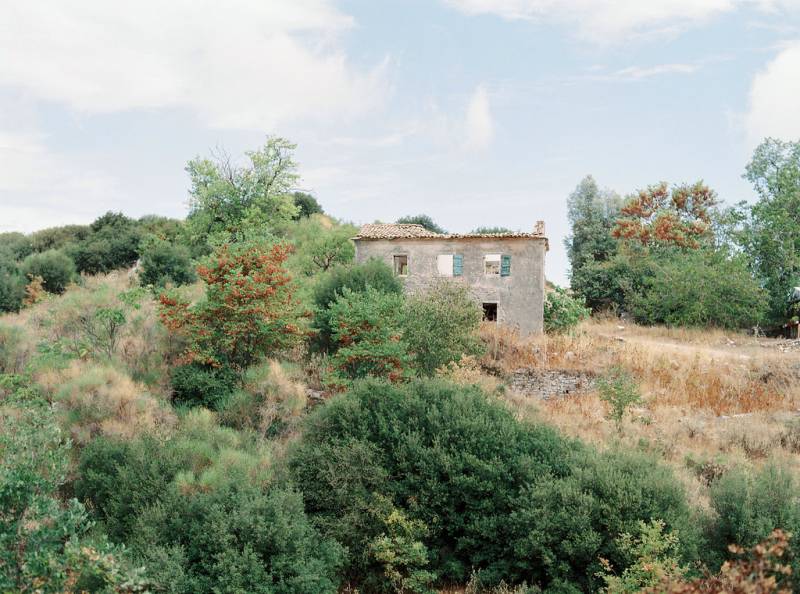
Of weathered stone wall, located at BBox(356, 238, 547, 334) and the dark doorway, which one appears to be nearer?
weathered stone wall, located at BBox(356, 238, 547, 334)

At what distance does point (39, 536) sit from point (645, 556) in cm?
785

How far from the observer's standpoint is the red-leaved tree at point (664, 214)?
1580 inches

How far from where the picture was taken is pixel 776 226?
34.8m

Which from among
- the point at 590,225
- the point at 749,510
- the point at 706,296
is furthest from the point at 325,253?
the point at 749,510

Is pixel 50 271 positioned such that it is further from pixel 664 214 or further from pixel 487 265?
pixel 664 214

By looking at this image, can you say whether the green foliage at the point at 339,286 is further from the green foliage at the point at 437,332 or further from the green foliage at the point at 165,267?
the green foliage at the point at 165,267

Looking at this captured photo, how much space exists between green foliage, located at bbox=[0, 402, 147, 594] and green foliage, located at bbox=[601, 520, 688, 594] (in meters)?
6.22

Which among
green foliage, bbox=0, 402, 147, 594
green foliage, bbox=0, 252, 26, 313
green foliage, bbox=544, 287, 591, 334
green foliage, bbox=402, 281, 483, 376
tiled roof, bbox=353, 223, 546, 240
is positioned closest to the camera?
green foliage, bbox=0, 402, 147, 594

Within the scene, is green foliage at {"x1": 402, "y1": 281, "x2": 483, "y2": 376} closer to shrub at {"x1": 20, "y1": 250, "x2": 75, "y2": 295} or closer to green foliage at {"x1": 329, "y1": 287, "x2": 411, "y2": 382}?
green foliage at {"x1": 329, "y1": 287, "x2": 411, "y2": 382}

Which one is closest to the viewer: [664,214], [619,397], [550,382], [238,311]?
[619,397]

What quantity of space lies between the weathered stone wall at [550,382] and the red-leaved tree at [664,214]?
20.7 metres

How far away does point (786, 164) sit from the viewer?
120 feet

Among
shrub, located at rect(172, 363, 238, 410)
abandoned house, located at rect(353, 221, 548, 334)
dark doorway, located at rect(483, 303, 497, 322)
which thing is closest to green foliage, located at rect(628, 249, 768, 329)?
abandoned house, located at rect(353, 221, 548, 334)

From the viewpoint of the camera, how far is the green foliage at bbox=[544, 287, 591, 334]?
94.3ft
